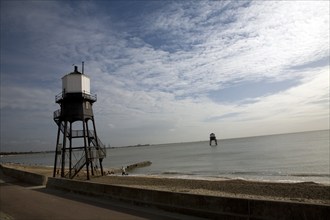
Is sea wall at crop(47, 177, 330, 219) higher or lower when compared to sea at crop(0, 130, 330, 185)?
higher

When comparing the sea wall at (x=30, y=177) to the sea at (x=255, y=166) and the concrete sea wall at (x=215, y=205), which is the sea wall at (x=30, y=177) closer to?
the concrete sea wall at (x=215, y=205)

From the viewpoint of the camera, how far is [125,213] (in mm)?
10266

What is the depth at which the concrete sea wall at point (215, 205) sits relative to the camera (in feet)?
23.3

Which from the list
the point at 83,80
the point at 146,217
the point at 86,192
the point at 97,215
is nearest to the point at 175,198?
the point at 146,217

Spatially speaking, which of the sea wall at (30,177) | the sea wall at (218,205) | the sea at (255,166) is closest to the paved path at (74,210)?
the sea wall at (218,205)

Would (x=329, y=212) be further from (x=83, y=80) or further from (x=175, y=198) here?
(x=83, y=80)

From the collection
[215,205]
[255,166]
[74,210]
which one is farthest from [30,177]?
[255,166]

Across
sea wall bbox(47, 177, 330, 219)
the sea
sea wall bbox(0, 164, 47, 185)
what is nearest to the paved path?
sea wall bbox(47, 177, 330, 219)

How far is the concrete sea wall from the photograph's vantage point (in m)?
7.11

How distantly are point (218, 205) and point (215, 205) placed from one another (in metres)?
0.10

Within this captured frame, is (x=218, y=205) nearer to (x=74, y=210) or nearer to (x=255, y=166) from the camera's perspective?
(x=74, y=210)

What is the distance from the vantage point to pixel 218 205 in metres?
8.73

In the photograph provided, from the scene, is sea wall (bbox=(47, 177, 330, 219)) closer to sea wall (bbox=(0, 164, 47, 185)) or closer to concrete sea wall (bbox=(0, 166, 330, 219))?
concrete sea wall (bbox=(0, 166, 330, 219))

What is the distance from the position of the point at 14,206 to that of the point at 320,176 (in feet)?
99.7
